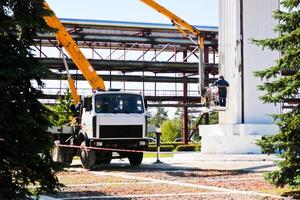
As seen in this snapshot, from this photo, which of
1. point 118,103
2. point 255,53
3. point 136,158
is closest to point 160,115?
point 255,53

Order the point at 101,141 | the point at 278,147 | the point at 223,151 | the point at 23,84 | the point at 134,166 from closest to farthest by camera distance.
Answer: the point at 23,84
the point at 278,147
the point at 101,141
the point at 134,166
the point at 223,151

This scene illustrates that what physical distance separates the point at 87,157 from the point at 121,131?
5.30 ft

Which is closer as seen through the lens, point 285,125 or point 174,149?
point 285,125

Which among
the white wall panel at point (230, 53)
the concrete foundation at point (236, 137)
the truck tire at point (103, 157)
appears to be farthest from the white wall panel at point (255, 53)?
the truck tire at point (103, 157)

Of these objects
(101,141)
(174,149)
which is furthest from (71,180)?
(174,149)

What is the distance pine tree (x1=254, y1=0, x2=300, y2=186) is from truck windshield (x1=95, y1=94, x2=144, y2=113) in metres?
10.4

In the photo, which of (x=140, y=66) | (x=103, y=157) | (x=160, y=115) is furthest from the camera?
A: (x=160, y=115)

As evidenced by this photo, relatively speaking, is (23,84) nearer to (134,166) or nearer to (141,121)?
(141,121)

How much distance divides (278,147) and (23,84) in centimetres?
531

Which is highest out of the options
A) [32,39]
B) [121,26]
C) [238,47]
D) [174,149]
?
[121,26]

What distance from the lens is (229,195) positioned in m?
12.1

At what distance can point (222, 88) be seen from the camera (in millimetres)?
25500

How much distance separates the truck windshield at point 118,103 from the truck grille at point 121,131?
62cm

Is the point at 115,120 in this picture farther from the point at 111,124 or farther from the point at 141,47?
the point at 141,47
